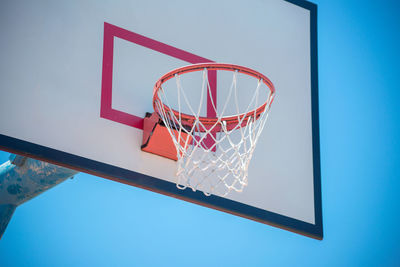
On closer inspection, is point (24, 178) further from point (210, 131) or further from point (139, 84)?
point (210, 131)

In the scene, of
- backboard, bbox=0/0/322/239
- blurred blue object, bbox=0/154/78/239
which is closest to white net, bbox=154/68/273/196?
backboard, bbox=0/0/322/239

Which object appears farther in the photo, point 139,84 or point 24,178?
point 24,178

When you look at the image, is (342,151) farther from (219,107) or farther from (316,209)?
(219,107)

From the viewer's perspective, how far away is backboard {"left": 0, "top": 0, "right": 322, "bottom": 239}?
290 cm

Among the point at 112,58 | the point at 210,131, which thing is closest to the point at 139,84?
the point at 112,58

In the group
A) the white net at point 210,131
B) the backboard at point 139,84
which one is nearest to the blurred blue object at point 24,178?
the backboard at point 139,84

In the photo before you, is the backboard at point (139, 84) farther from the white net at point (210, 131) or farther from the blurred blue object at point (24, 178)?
the blurred blue object at point (24, 178)

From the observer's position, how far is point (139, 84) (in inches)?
131

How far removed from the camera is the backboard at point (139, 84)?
290 centimetres

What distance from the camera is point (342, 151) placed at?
5895 mm

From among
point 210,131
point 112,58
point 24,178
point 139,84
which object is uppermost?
point 112,58

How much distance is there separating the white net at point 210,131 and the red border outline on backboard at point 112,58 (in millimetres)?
130

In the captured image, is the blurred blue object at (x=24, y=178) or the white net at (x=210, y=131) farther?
the blurred blue object at (x=24, y=178)

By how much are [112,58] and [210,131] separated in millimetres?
843
